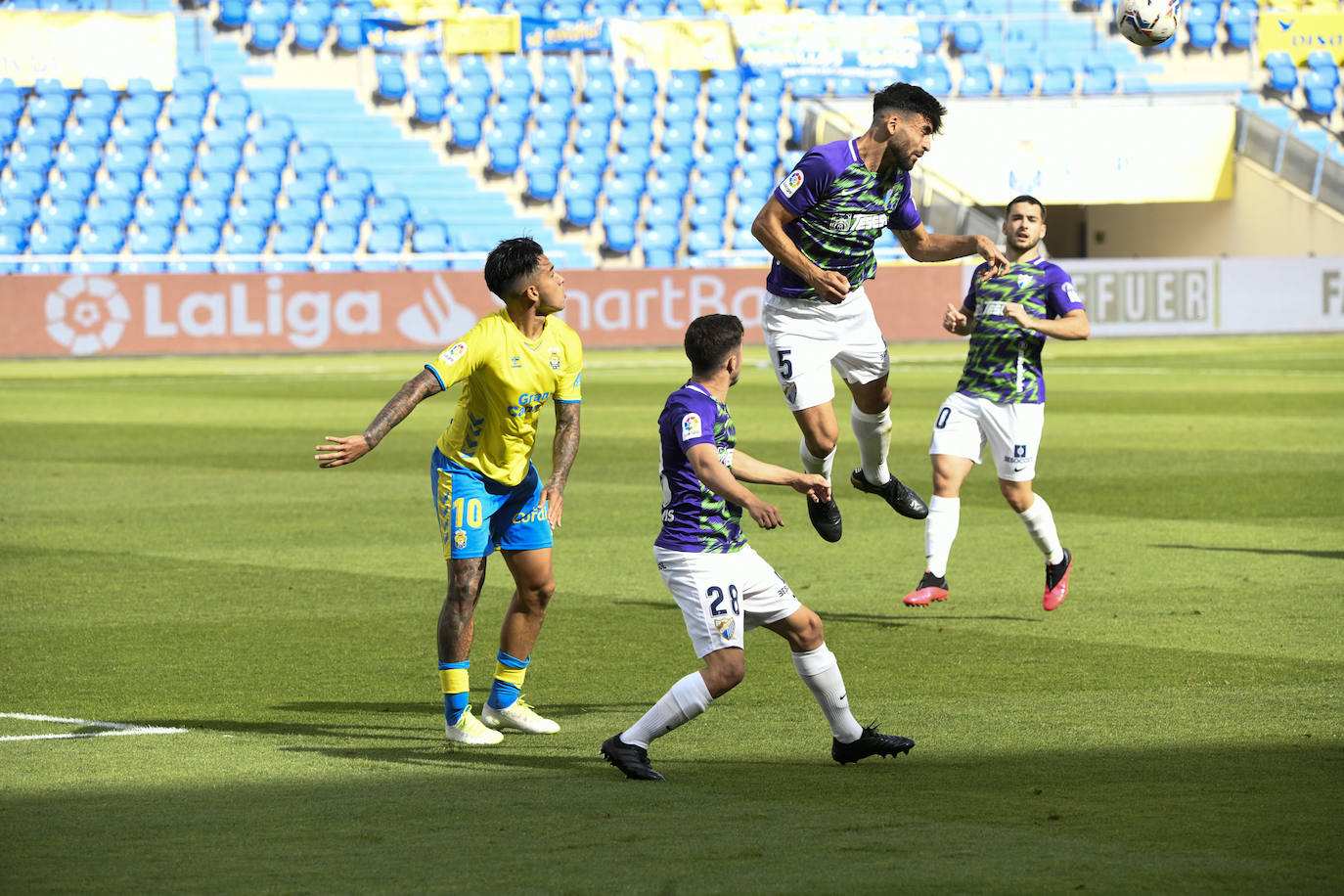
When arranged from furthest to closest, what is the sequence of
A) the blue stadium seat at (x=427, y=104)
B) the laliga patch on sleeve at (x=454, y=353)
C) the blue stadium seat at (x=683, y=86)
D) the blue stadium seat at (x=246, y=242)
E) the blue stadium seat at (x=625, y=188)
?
1. the blue stadium seat at (x=683, y=86)
2. the blue stadium seat at (x=427, y=104)
3. the blue stadium seat at (x=625, y=188)
4. the blue stadium seat at (x=246, y=242)
5. the laliga patch on sleeve at (x=454, y=353)

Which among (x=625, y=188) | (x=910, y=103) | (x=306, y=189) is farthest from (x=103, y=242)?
(x=910, y=103)

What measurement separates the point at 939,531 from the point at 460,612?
3.60 metres

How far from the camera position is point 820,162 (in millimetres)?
8977

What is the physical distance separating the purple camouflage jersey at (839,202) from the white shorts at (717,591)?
9.82 ft

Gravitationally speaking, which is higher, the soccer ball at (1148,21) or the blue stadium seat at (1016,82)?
the soccer ball at (1148,21)

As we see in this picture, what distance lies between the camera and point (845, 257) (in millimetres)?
9250

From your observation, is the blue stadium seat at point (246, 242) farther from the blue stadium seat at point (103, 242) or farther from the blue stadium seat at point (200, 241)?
the blue stadium seat at point (103, 242)

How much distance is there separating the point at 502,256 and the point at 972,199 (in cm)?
3313

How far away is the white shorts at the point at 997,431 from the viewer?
10.3 meters

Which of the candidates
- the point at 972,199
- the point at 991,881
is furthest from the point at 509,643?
the point at 972,199

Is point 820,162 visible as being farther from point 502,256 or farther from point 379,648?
point 379,648

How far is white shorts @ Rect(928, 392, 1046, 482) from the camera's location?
1027 centimetres

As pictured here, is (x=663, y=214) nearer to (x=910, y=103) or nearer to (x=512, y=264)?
(x=910, y=103)

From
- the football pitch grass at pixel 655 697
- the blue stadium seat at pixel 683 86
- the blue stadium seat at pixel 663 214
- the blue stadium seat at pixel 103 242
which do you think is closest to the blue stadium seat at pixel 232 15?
the blue stadium seat at pixel 103 242
